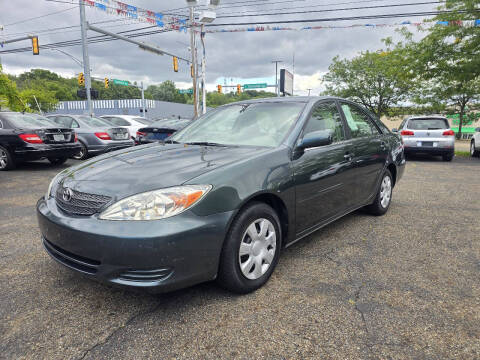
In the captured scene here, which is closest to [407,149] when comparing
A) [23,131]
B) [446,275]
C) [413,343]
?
[446,275]

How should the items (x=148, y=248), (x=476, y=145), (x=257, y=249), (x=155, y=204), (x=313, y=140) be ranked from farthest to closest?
(x=476, y=145) → (x=313, y=140) → (x=257, y=249) → (x=155, y=204) → (x=148, y=248)

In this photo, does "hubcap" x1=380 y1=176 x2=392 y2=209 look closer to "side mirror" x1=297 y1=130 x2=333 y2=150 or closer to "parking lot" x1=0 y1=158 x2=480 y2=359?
"parking lot" x1=0 y1=158 x2=480 y2=359

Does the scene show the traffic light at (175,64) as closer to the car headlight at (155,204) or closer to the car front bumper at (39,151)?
the car front bumper at (39,151)

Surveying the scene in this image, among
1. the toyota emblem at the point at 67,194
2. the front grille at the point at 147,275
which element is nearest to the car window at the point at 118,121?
the toyota emblem at the point at 67,194

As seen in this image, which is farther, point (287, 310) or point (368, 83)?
point (368, 83)

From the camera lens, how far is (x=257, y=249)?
2.41m

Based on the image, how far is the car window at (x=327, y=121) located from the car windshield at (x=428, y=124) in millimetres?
8653

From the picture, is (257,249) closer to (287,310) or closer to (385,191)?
(287,310)

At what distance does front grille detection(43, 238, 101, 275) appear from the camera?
6.64ft

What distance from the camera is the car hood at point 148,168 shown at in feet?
6.95

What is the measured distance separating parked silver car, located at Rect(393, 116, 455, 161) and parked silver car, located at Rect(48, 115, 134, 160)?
8.90 metres

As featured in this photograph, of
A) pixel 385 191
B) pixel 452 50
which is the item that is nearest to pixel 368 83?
pixel 452 50

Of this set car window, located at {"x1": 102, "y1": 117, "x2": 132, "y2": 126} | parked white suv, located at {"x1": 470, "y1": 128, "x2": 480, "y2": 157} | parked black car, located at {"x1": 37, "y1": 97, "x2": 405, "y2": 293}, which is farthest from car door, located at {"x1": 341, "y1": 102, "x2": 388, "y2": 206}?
parked white suv, located at {"x1": 470, "y1": 128, "x2": 480, "y2": 157}

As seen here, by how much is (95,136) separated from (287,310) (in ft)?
28.5
